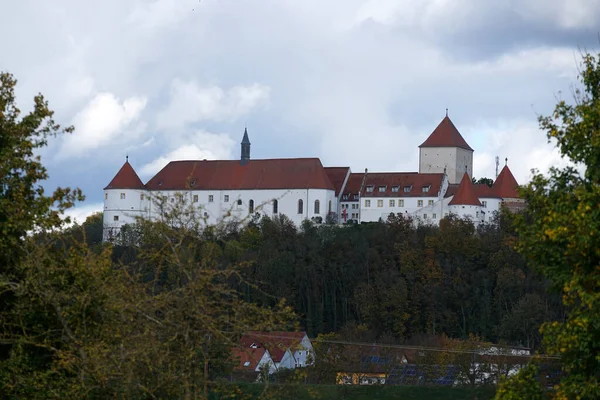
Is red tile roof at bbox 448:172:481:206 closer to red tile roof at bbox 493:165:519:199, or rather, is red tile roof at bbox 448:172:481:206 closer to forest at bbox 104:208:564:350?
forest at bbox 104:208:564:350

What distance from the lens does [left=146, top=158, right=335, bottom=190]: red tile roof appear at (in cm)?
9188

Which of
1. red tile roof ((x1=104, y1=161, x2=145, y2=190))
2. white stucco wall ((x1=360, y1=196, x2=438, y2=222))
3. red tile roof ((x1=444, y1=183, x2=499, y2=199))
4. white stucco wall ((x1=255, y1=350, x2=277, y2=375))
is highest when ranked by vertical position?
red tile roof ((x1=104, y1=161, x2=145, y2=190))

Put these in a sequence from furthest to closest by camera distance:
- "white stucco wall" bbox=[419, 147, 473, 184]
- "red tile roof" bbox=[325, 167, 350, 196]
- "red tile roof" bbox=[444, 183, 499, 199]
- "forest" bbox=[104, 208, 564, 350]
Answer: "white stucco wall" bbox=[419, 147, 473, 184] < "red tile roof" bbox=[325, 167, 350, 196] < "red tile roof" bbox=[444, 183, 499, 199] < "forest" bbox=[104, 208, 564, 350]

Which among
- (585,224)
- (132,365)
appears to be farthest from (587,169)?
(132,365)

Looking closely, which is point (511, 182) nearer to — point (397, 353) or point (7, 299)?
point (397, 353)

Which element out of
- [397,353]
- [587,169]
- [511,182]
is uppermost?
[511,182]

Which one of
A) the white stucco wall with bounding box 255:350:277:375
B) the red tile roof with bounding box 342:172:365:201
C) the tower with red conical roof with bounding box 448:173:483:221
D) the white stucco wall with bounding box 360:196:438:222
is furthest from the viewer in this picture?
the red tile roof with bounding box 342:172:365:201

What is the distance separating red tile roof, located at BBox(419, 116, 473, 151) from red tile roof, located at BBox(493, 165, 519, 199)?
7075mm

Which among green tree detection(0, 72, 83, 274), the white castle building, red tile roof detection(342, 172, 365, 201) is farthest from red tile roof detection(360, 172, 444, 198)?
green tree detection(0, 72, 83, 274)

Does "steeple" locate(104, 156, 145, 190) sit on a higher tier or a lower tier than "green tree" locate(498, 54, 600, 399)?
higher

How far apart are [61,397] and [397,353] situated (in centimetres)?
3955

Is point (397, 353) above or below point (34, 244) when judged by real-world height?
below

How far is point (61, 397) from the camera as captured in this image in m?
12.1

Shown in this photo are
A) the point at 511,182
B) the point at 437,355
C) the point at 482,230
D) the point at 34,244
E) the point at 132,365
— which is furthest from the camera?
the point at 511,182
